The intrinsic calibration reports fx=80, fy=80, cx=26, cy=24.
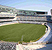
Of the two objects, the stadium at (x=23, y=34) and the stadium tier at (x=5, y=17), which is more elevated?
the stadium tier at (x=5, y=17)

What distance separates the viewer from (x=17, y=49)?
944cm

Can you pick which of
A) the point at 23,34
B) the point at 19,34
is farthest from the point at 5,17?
the point at 23,34

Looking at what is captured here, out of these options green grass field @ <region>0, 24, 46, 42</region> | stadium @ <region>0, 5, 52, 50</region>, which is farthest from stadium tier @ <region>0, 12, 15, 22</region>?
green grass field @ <region>0, 24, 46, 42</region>

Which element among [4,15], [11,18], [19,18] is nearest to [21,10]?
[19,18]

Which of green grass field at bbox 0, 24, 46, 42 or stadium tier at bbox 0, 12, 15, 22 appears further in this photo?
stadium tier at bbox 0, 12, 15, 22

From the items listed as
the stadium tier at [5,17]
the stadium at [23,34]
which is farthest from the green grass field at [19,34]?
the stadium tier at [5,17]

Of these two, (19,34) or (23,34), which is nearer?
(19,34)

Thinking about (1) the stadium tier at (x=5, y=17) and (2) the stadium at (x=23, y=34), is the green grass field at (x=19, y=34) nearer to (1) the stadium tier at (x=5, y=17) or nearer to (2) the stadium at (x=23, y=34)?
(2) the stadium at (x=23, y=34)

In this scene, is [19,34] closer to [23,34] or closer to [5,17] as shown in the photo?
[23,34]

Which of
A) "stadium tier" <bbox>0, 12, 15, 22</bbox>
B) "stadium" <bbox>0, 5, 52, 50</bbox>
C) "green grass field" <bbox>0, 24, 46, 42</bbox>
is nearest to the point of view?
"stadium" <bbox>0, 5, 52, 50</bbox>

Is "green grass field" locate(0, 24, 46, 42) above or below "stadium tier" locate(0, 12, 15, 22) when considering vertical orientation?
below

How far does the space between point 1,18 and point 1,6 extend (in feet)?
25.4

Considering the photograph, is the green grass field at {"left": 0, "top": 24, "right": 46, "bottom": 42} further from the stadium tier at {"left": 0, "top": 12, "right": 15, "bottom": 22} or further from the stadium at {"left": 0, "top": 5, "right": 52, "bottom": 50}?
the stadium tier at {"left": 0, "top": 12, "right": 15, "bottom": 22}

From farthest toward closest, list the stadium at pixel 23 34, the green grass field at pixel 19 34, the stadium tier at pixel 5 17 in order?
the stadium tier at pixel 5 17 → the green grass field at pixel 19 34 → the stadium at pixel 23 34
